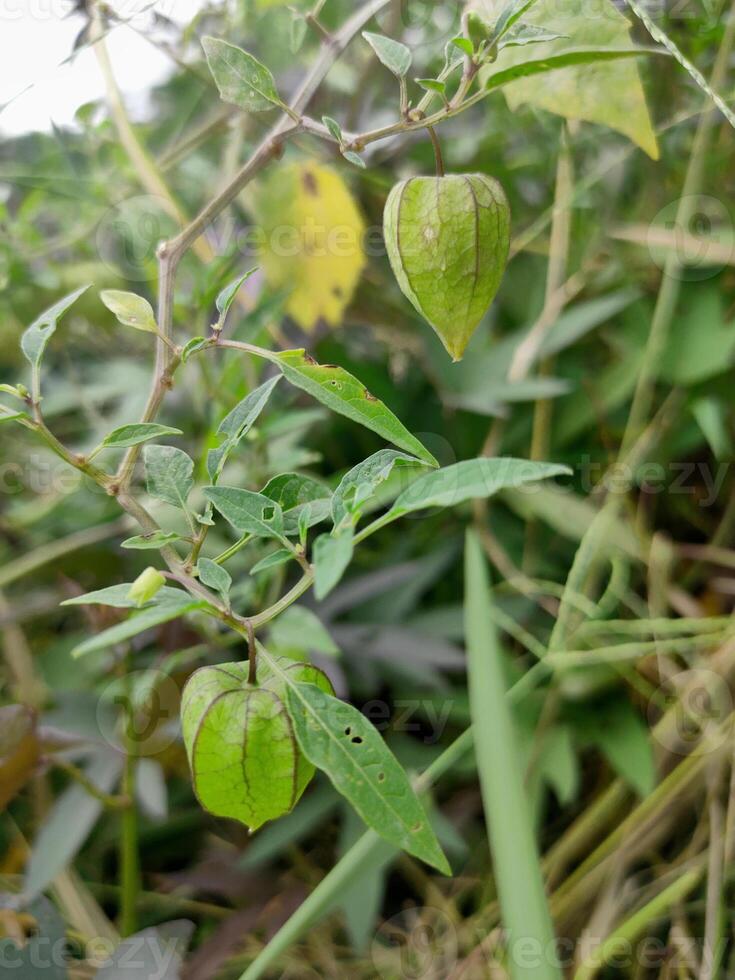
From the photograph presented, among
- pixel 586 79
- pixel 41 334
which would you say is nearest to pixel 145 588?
pixel 41 334

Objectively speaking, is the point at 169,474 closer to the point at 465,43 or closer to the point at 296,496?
the point at 296,496

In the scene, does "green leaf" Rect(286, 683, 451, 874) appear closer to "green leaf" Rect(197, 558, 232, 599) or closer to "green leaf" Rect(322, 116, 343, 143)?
"green leaf" Rect(197, 558, 232, 599)

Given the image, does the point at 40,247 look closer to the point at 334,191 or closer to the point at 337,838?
the point at 334,191

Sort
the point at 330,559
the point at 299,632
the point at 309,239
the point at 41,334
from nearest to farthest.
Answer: the point at 330,559
the point at 41,334
the point at 299,632
the point at 309,239

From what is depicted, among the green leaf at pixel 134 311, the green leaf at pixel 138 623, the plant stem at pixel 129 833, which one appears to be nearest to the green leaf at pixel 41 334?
the green leaf at pixel 134 311

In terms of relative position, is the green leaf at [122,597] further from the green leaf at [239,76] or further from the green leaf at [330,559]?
the green leaf at [239,76]

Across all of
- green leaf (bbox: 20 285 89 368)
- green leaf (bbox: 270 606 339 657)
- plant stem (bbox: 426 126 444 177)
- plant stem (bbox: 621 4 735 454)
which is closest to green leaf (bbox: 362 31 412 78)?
plant stem (bbox: 426 126 444 177)
